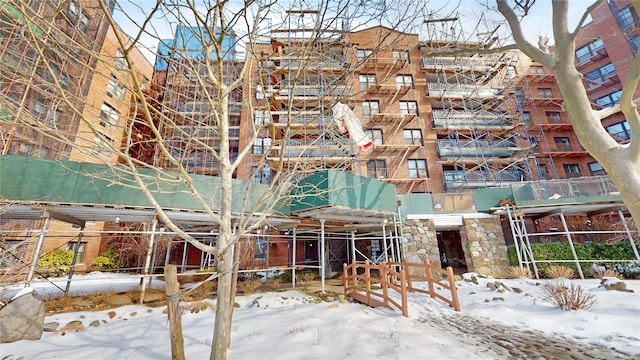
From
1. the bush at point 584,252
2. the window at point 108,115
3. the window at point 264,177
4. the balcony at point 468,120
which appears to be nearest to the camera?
the window at point 108,115

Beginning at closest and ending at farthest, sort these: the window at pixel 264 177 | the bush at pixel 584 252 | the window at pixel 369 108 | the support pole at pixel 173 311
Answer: the support pole at pixel 173 311 → the bush at pixel 584 252 → the window at pixel 264 177 → the window at pixel 369 108

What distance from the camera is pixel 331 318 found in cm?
673

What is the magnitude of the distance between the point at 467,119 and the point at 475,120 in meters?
0.75

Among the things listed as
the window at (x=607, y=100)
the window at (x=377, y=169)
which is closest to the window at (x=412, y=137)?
the window at (x=377, y=169)

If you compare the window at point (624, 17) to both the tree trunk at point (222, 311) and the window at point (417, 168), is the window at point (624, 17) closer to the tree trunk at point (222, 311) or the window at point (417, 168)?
the window at point (417, 168)

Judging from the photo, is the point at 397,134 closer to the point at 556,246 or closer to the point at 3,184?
the point at 556,246

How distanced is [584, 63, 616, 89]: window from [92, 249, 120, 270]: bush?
146 ft

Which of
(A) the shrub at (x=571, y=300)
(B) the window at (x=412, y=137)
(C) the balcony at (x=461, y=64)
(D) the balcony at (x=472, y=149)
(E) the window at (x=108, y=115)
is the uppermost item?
(C) the balcony at (x=461, y=64)

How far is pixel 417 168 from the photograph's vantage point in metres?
22.3

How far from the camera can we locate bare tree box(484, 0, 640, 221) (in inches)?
132

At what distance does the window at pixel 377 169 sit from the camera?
2205cm

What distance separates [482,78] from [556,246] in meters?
18.9

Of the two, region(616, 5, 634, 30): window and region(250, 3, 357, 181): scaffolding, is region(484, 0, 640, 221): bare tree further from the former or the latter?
region(616, 5, 634, 30): window

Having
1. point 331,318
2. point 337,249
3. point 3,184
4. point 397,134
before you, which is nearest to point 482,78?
point 397,134
